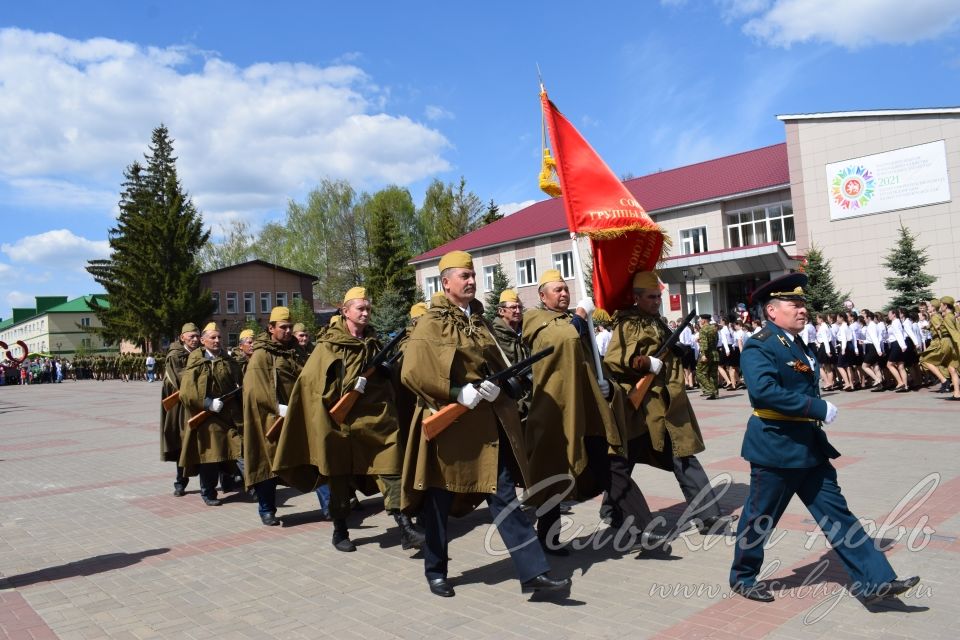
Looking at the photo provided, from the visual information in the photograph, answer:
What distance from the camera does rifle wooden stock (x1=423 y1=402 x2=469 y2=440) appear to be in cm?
478

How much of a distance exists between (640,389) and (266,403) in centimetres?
373

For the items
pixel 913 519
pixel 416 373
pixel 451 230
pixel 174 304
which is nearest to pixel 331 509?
pixel 416 373

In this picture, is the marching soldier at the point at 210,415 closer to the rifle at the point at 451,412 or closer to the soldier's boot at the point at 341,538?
the soldier's boot at the point at 341,538

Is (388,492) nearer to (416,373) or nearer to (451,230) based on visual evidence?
(416,373)

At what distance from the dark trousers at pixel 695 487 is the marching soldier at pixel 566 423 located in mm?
480

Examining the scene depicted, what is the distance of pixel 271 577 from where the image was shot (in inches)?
221

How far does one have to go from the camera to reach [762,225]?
35438 mm

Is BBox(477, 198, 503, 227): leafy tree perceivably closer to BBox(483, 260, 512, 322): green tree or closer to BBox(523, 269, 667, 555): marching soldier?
BBox(483, 260, 512, 322): green tree

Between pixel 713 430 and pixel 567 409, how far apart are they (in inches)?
273

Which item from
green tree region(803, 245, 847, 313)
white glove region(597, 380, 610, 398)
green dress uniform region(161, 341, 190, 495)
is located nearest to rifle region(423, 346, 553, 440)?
white glove region(597, 380, 610, 398)

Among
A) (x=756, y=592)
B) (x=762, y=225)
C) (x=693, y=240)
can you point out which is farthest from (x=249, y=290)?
(x=756, y=592)

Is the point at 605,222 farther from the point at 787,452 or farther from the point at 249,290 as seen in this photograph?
the point at 249,290

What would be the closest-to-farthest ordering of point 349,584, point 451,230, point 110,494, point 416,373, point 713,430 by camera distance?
point 416,373 → point 349,584 → point 110,494 → point 713,430 → point 451,230

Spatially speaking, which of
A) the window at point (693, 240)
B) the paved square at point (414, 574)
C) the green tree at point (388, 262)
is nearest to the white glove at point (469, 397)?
the paved square at point (414, 574)
